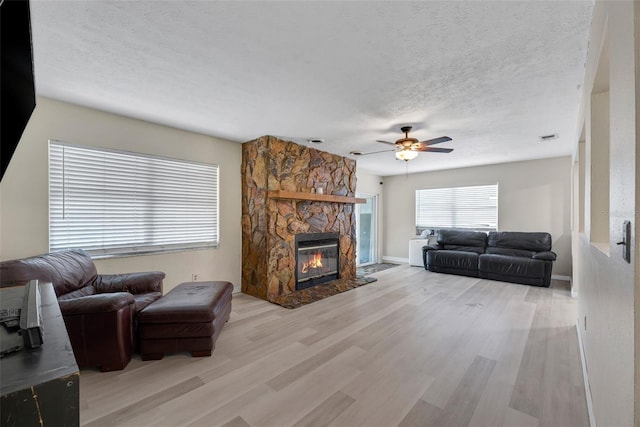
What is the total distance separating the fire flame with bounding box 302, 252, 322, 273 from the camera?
4736 millimetres

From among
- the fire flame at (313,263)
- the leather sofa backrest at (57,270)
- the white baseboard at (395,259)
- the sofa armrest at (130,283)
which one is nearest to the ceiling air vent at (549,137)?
the fire flame at (313,263)

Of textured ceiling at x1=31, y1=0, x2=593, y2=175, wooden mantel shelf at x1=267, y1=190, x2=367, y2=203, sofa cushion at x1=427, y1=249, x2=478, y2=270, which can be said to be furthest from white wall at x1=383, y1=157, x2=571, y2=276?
wooden mantel shelf at x1=267, y1=190, x2=367, y2=203

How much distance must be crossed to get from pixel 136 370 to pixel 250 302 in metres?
1.84

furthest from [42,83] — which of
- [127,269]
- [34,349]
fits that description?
[34,349]

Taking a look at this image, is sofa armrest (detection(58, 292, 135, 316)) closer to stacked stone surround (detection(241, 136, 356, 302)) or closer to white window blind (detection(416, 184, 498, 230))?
stacked stone surround (detection(241, 136, 356, 302))

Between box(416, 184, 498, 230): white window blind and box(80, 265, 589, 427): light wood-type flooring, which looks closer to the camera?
box(80, 265, 589, 427): light wood-type flooring

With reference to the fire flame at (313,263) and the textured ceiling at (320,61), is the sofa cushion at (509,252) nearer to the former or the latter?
the textured ceiling at (320,61)

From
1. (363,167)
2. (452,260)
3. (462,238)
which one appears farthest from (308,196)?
(462,238)

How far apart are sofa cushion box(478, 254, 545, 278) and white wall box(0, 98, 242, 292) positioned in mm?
4835

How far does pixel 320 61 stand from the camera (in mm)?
2123

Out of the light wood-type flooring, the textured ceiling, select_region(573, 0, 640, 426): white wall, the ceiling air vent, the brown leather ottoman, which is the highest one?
the textured ceiling

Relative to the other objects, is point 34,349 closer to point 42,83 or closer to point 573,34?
point 42,83

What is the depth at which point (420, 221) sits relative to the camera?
23.9 ft

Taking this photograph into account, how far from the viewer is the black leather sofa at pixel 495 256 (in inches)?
190
